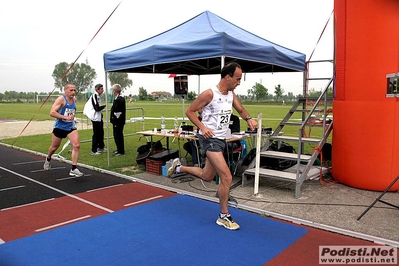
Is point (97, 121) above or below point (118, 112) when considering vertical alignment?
below

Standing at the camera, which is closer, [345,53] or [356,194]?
[356,194]

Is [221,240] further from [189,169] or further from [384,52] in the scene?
[384,52]

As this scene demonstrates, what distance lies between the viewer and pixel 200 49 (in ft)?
18.7

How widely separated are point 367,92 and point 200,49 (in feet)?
9.71

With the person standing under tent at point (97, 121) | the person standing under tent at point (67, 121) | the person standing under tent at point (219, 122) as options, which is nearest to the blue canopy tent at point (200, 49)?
the person standing under tent at point (67, 121)

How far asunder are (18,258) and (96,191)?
2539mm

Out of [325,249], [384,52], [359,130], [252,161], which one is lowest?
[325,249]

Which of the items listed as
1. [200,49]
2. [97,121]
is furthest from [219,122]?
[97,121]

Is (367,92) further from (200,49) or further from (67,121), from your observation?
(67,121)

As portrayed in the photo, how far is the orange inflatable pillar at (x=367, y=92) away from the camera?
5332 millimetres

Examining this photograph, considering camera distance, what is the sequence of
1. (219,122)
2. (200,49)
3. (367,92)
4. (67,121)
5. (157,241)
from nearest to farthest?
(157,241) → (219,122) → (367,92) → (200,49) → (67,121)

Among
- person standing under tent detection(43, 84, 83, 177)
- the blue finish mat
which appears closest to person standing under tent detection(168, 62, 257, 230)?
the blue finish mat

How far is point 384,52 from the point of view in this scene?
5.34 metres

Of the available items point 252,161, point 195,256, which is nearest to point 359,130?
point 252,161
